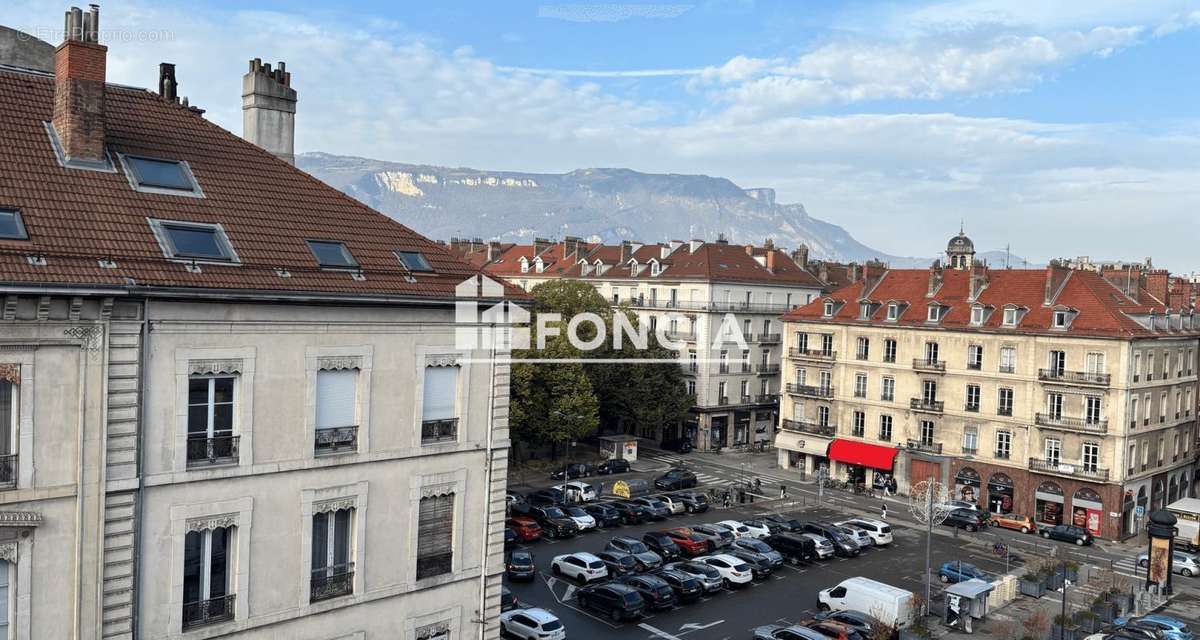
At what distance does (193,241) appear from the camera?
59.5 feet

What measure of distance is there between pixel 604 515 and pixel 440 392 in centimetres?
3004

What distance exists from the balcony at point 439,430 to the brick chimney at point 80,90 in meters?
9.12

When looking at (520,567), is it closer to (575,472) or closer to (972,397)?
(575,472)

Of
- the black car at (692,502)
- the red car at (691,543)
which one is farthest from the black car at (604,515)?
the red car at (691,543)

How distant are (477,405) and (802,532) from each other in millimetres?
29824

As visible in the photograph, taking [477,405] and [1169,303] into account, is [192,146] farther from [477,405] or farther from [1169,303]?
[1169,303]

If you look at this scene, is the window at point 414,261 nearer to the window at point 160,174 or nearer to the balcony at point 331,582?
the window at point 160,174

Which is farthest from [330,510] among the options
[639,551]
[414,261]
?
[639,551]

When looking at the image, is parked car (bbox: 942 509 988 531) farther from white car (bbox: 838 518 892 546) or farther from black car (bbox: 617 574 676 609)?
black car (bbox: 617 574 676 609)

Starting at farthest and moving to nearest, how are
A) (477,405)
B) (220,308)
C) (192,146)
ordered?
(477,405)
(192,146)
(220,308)

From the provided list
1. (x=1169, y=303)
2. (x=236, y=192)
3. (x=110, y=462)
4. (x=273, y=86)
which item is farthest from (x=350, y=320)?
(x=1169, y=303)

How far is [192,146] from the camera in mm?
20719

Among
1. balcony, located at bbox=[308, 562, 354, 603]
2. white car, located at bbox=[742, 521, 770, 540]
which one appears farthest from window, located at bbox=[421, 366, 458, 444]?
white car, located at bbox=[742, 521, 770, 540]

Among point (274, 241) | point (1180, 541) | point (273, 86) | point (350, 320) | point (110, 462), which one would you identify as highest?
point (273, 86)
